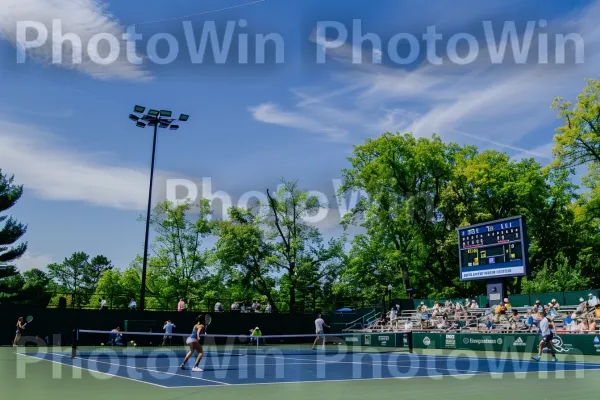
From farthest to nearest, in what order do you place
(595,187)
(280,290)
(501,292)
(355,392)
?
(280,290)
(595,187)
(501,292)
(355,392)

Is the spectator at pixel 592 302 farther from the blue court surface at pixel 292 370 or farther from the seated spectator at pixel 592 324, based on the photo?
the blue court surface at pixel 292 370

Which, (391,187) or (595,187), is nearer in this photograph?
(595,187)

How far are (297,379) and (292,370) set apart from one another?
3.14 metres

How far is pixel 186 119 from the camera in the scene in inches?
1694

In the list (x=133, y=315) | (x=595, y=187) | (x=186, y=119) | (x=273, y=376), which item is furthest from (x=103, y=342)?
(x=595, y=187)

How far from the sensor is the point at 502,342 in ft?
105

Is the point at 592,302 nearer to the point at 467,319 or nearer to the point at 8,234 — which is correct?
the point at 467,319

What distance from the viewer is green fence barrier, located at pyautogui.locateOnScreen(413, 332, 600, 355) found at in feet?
91.2

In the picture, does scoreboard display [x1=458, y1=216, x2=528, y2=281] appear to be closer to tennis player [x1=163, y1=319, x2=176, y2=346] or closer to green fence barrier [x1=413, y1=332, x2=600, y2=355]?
green fence barrier [x1=413, y1=332, x2=600, y2=355]

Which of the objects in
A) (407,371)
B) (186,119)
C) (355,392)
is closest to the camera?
(355,392)

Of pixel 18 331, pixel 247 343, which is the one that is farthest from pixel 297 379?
pixel 247 343

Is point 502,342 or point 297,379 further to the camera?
point 502,342

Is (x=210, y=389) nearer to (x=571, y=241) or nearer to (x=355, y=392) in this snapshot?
(x=355, y=392)

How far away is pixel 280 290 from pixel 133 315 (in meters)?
33.9
